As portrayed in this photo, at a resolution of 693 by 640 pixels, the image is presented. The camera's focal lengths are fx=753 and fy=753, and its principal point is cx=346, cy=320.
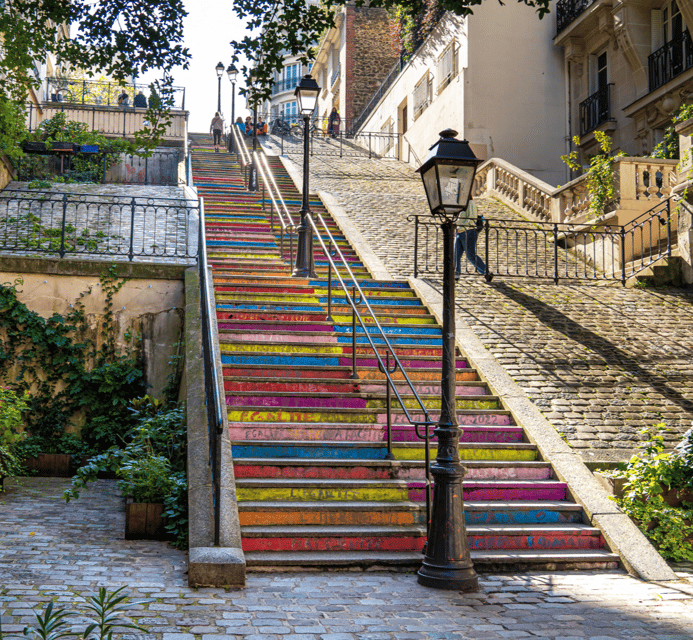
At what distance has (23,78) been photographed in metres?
6.04

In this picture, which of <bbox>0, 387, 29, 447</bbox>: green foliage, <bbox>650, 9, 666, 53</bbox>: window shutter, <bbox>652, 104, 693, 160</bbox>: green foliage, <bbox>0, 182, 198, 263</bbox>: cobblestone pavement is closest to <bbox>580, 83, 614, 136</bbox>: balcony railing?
A: <bbox>650, 9, 666, 53</bbox>: window shutter

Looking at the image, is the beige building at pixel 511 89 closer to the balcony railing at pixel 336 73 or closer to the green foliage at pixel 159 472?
the balcony railing at pixel 336 73

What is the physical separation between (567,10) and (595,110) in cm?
381

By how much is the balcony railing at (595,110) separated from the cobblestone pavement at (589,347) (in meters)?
9.93

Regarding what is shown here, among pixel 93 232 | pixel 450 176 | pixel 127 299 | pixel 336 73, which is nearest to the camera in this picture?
pixel 450 176

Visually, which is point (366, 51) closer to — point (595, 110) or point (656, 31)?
point (595, 110)

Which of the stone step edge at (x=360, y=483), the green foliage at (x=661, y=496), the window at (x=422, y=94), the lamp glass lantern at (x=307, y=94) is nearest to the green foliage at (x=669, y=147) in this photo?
the lamp glass lantern at (x=307, y=94)

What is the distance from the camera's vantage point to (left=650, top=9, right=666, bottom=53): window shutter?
20.8m

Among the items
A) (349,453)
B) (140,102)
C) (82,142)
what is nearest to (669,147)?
(349,453)

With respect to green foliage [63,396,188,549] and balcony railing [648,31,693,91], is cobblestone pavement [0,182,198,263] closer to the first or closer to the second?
green foliage [63,396,188,549]

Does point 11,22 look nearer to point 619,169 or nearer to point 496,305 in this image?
point 496,305

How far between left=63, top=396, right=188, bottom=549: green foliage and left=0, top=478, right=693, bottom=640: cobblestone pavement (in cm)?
33

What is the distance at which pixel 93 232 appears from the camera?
13742 millimetres

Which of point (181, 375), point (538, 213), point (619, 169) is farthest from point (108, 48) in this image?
point (538, 213)
